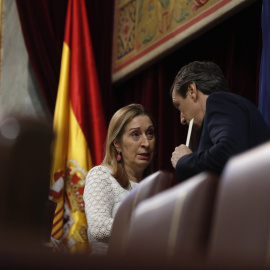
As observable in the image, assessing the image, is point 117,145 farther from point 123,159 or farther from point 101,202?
point 101,202

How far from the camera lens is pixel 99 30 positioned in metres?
3.95

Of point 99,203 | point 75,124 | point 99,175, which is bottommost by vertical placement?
point 99,203

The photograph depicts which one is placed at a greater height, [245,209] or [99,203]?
[99,203]

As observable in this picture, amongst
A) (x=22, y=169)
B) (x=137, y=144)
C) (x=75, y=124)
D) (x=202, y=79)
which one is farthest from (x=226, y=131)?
(x=75, y=124)

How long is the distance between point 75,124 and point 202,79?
63.8 inches

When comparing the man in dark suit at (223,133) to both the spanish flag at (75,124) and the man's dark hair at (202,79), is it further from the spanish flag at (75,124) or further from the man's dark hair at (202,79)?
the spanish flag at (75,124)

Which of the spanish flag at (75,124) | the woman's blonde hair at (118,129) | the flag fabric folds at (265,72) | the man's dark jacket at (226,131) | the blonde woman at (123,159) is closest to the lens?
the man's dark jacket at (226,131)

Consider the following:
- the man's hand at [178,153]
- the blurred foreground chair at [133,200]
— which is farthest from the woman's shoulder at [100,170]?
the blurred foreground chair at [133,200]

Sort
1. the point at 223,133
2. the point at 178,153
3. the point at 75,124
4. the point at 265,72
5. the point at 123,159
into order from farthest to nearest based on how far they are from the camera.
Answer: the point at 75,124 < the point at 265,72 < the point at 123,159 < the point at 178,153 < the point at 223,133

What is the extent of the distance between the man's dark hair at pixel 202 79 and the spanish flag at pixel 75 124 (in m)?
1.39

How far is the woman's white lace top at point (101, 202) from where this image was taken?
2.00 meters

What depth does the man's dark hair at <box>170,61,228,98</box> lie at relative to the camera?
7.13 ft

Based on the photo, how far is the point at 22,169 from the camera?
1.76 feet

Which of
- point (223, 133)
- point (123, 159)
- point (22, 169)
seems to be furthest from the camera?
point (123, 159)
